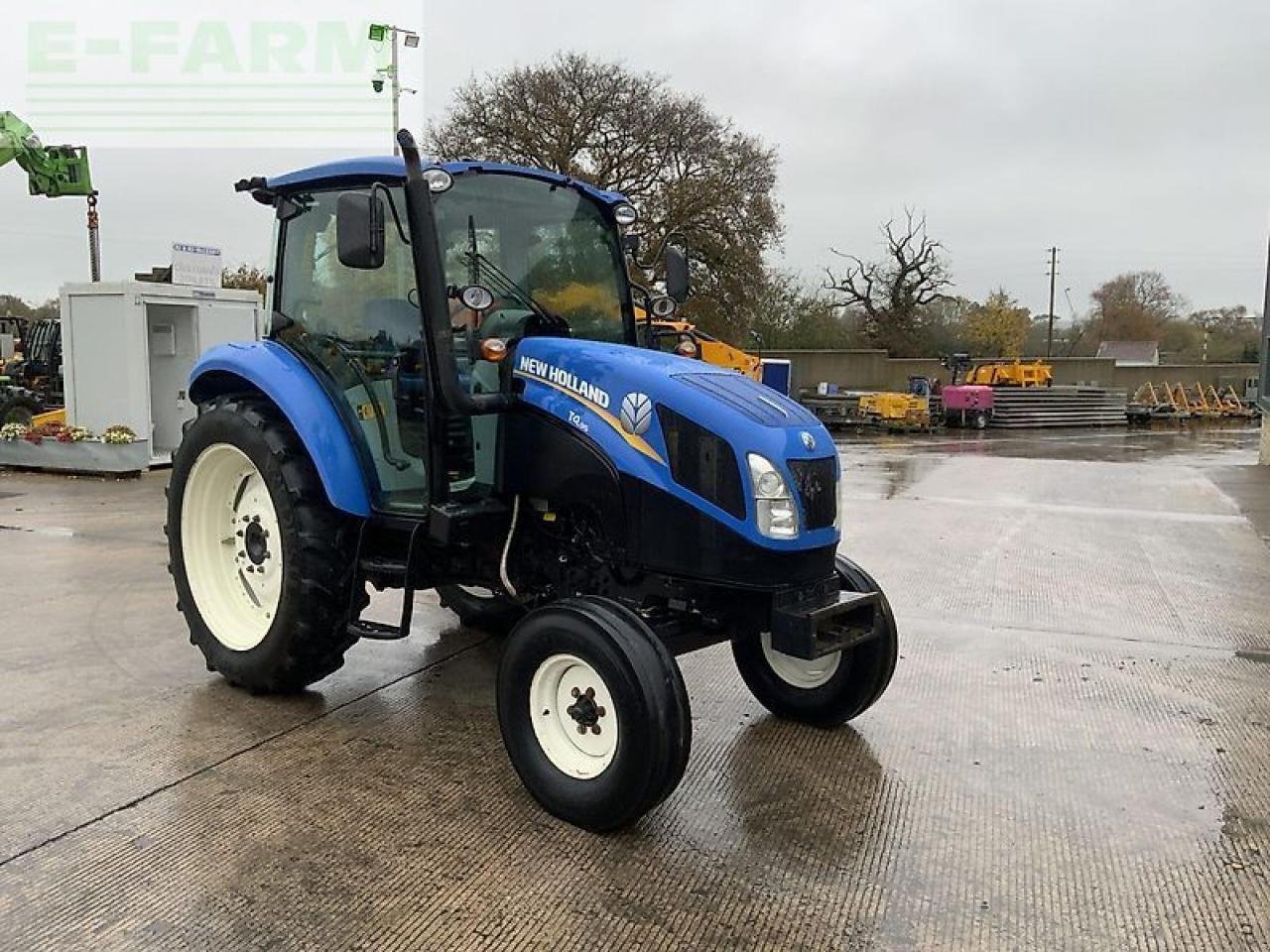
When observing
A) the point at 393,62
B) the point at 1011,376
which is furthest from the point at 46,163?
the point at 1011,376

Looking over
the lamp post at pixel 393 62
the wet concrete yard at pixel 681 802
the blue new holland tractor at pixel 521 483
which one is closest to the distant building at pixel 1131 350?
the lamp post at pixel 393 62

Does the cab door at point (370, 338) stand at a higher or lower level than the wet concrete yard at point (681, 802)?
higher

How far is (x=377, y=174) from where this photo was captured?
160 inches

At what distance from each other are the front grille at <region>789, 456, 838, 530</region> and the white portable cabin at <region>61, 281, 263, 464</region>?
390 inches

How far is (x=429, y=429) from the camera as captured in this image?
3.84m

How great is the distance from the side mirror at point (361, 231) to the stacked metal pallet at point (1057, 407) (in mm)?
24027

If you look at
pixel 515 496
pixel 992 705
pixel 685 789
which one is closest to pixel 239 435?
pixel 515 496

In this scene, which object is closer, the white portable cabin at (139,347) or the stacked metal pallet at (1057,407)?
the white portable cabin at (139,347)

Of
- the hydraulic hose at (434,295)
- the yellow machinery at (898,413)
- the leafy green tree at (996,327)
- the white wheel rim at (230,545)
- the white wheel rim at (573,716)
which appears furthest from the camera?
the leafy green tree at (996,327)

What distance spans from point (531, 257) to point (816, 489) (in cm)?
153

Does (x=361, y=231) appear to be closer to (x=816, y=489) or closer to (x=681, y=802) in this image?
(x=816, y=489)

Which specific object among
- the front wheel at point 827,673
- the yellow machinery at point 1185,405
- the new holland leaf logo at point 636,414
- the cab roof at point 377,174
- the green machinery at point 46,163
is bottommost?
the front wheel at point 827,673

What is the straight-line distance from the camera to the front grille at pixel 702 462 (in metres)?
3.38

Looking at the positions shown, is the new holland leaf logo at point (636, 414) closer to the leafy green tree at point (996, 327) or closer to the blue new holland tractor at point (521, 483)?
the blue new holland tractor at point (521, 483)
